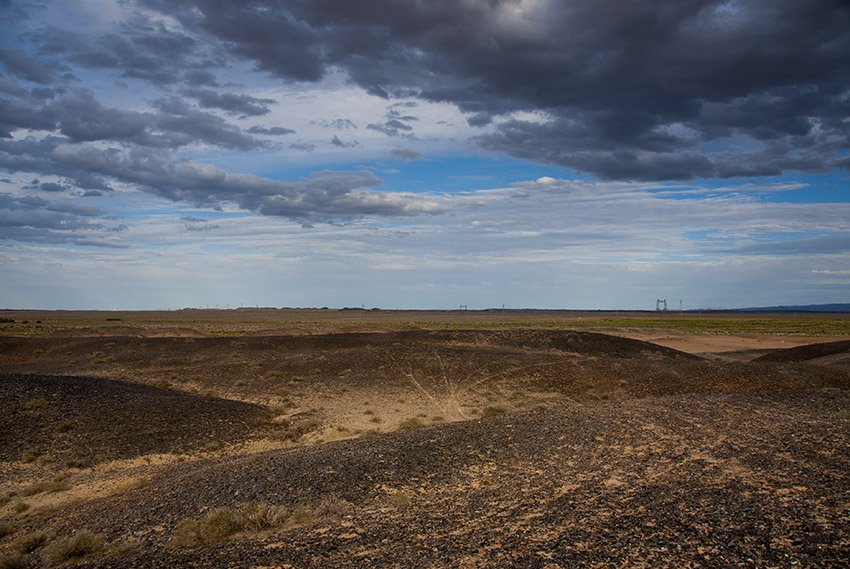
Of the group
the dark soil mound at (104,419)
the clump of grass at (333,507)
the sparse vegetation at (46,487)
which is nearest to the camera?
the clump of grass at (333,507)

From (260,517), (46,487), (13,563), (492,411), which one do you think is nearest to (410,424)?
(492,411)

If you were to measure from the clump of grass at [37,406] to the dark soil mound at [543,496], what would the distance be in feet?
26.7

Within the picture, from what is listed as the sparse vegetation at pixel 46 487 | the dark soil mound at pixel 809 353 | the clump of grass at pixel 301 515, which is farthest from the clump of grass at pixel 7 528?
the dark soil mound at pixel 809 353

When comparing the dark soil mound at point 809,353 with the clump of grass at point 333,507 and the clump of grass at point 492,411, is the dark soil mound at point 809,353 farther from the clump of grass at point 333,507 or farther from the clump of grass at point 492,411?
the clump of grass at point 333,507

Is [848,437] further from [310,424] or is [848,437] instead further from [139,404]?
[139,404]

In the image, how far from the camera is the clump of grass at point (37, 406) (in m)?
18.5

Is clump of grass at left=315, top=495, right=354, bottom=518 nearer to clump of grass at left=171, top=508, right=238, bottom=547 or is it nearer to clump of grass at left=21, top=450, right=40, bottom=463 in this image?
clump of grass at left=171, top=508, right=238, bottom=547

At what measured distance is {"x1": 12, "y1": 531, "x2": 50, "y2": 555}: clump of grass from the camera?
29.8ft

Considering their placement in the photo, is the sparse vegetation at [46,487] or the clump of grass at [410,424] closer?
the sparse vegetation at [46,487]

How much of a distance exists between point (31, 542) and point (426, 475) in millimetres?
7394

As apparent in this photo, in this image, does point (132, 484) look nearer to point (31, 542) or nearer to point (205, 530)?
point (31, 542)

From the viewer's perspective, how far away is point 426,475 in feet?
38.9

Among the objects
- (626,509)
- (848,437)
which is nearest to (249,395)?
(626,509)

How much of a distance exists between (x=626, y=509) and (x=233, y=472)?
347 inches
